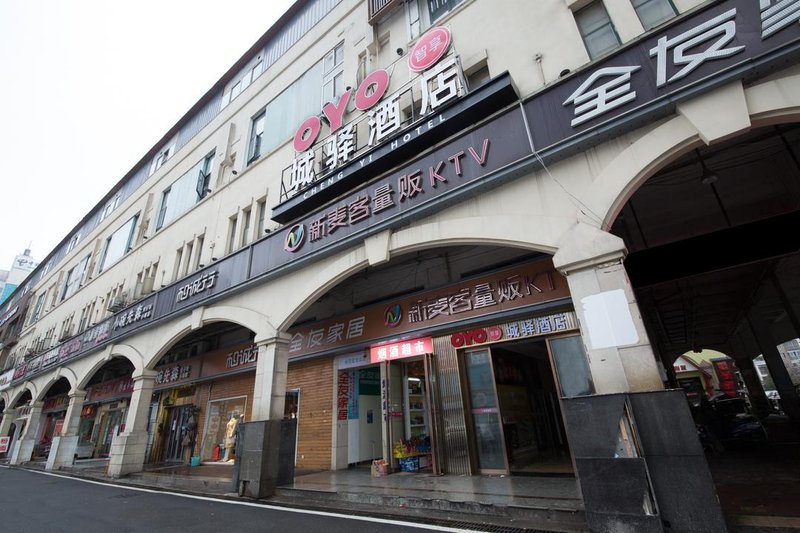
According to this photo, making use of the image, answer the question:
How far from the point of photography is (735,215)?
28.6 ft

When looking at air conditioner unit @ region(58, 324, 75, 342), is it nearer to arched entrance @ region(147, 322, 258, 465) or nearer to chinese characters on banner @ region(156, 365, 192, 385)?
chinese characters on banner @ region(156, 365, 192, 385)

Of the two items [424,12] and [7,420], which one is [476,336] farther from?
[7,420]

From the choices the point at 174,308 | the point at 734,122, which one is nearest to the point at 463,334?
the point at 734,122

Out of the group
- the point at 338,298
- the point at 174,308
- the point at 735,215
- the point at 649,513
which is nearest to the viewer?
the point at 649,513

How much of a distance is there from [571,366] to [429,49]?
790 centimetres

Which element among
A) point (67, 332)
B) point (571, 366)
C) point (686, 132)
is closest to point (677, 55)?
point (686, 132)

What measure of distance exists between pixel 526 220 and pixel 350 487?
6301 millimetres

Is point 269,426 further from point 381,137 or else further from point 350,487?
point 381,137

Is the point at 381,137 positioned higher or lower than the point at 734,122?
higher

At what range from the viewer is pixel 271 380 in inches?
338

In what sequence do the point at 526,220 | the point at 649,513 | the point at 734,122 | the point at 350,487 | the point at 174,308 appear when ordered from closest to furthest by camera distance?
1. the point at 649,513
2. the point at 734,122
3. the point at 526,220
4. the point at 350,487
5. the point at 174,308

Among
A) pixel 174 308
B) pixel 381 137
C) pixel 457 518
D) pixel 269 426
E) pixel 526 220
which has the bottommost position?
pixel 457 518

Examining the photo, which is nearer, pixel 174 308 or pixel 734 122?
pixel 734 122

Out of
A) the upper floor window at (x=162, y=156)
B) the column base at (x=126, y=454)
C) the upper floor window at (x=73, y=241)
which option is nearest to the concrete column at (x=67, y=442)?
the column base at (x=126, y=454)
